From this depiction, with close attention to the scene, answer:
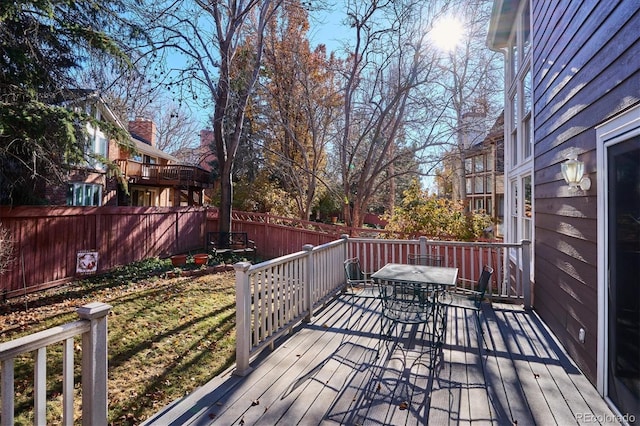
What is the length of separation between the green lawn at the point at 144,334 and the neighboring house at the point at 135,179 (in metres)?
5.62

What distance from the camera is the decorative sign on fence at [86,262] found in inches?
286

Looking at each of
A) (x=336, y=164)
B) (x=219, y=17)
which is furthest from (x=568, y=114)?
(x=336, y=164)

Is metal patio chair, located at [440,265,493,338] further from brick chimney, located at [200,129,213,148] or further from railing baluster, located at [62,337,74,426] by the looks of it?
brick chimney, located at [200,129,213,148]

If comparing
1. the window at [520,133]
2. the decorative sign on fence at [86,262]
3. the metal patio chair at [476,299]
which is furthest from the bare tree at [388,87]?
the decorative sign on fence at [86,262]

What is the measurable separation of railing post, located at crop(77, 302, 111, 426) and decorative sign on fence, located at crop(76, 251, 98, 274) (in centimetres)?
650

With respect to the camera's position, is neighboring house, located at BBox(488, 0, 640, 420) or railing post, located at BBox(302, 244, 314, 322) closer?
neighboring house, located at BBox(488, 0, 640, 420)

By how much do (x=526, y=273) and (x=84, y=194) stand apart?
48.7 ft

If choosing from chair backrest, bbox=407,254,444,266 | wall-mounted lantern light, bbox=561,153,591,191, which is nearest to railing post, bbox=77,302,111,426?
wall-mounted lantern light, bbox=561,153,591,191

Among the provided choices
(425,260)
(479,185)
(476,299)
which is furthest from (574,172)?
(479,185)

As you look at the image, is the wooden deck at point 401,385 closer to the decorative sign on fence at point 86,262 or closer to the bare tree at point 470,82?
the decorative sign on fence at point 86,262

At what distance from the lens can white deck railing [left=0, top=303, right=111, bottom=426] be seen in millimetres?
1503

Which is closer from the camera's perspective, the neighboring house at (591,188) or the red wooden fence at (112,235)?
the neighboring house at (591,188)

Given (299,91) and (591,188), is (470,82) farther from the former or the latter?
(591,188)

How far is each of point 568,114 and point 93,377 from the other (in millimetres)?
4541
